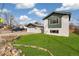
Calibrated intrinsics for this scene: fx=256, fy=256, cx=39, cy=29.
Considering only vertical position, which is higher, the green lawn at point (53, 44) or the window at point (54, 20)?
the window at point (54, 20)

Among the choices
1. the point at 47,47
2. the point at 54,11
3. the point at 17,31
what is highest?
the point at 54,11

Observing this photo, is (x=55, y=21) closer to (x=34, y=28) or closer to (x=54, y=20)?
(x=54, y=20)

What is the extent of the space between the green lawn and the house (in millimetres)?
45

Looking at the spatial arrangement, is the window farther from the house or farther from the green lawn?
the green lawn

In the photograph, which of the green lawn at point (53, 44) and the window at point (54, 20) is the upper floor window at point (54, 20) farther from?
the green lawn at point (53, 44)

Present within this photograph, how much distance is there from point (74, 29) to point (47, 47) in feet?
0.93

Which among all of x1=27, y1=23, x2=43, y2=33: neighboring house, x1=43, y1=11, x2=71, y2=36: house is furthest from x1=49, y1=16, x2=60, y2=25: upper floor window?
x1=27, y1=23, x2=43, y2=33: neighboring house

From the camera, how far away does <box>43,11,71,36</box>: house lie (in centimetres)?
222

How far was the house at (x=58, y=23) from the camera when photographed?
2225mm

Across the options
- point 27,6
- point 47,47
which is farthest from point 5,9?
point 47,47

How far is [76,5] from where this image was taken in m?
2.17

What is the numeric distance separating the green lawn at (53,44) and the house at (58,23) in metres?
0.04

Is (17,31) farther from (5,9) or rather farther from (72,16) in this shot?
(72,16)

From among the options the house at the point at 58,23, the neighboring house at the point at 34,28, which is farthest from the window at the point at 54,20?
the neighboring house at the point at 34,28
